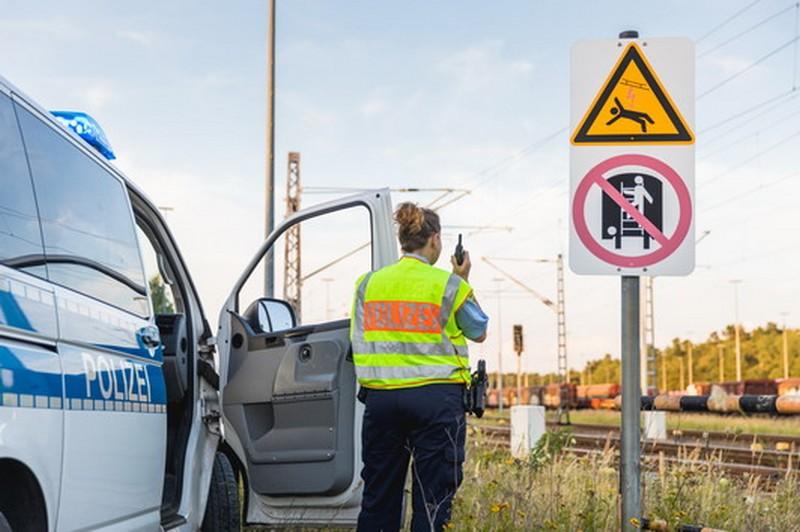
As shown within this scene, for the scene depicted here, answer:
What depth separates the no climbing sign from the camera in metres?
5.39

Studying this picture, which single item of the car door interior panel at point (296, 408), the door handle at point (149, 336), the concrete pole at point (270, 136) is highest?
the concrete pole at point (270, 136)

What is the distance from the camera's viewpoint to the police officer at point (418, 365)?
17.6ft

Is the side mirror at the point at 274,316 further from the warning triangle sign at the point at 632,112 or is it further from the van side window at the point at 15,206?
the van side window at the point at 15,206

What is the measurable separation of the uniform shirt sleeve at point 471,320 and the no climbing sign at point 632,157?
0.49 m

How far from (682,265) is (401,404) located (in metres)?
1.47

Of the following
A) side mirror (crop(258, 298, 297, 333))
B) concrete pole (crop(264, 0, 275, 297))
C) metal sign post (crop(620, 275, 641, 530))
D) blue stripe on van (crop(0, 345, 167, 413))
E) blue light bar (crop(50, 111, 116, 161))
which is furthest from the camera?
concrete pole (crop(264, 0, 275, 297))

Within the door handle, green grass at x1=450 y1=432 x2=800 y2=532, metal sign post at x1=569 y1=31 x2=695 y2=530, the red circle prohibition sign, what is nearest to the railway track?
green grass at x1=450 y1=432 x2=800 y2=532

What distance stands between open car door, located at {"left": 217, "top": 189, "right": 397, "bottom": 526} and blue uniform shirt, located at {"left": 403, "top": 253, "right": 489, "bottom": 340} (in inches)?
18.2

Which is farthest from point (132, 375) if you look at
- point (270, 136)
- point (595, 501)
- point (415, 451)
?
point (270, 136)

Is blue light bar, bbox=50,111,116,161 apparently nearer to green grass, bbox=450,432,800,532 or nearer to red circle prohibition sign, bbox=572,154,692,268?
red circle prohibition sign, bbox=572,154,692,268

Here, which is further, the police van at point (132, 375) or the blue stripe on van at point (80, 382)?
the police van at point (132, 375)

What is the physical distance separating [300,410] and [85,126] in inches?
69.6

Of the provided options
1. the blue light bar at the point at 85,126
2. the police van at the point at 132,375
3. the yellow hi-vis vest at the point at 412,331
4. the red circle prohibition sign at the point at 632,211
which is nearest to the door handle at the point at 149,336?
the police van at the point at 132,375

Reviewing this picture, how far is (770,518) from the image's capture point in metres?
7.13
